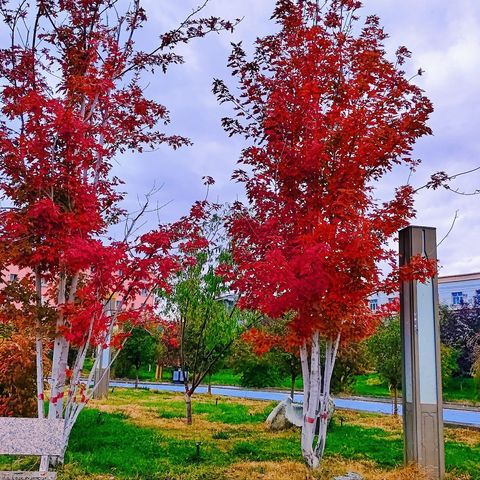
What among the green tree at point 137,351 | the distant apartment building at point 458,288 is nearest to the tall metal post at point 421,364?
the green tree at point 137,351

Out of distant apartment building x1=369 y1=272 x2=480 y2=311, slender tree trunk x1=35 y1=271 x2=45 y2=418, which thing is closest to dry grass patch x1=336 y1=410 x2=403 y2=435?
slender tree trunk x1=35 y1=271 x2=45 y2=418

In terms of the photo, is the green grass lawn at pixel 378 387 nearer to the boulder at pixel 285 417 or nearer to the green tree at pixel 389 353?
the green tree at pixel 389 353

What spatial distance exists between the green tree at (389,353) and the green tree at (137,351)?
1290cm

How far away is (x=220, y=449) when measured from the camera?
281 inches

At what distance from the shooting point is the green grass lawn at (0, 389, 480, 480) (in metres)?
5.65

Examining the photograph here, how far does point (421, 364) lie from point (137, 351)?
20209 mm

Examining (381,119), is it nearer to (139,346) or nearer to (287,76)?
(287,76)

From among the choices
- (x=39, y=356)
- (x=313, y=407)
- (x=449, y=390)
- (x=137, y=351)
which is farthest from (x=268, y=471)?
(x=449, y=390)

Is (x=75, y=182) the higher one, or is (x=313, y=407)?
(x=75, y=182)

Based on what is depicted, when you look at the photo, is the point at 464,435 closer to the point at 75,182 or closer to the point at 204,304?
the point at 204,304

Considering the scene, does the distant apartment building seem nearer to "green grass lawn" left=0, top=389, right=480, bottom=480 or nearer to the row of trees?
"green grass lawn" left=0, top=389, right=480, bottom=480

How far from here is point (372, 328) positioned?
6402mm

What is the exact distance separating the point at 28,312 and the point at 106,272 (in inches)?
37.0

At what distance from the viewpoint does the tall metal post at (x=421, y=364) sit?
573cm
